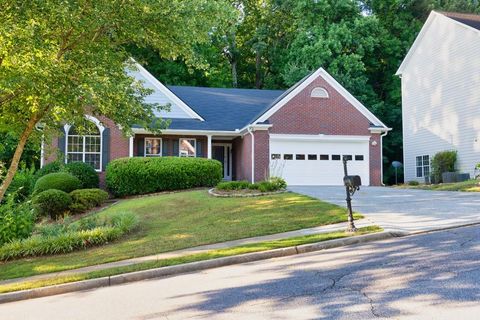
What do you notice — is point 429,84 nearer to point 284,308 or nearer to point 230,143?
point 230,143

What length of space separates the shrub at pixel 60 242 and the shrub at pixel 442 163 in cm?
1821

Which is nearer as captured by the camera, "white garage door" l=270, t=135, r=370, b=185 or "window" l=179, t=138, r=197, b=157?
"white garage door" l=270, t=135, r=370, b=185

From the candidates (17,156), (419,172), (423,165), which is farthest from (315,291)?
(419,172)

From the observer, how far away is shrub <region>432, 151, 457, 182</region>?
2303 cm

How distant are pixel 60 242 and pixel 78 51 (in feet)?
14.1

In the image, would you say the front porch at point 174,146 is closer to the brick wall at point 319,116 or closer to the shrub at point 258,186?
the brick wall at point 319,116

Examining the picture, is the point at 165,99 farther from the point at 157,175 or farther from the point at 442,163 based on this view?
the point at 442,163

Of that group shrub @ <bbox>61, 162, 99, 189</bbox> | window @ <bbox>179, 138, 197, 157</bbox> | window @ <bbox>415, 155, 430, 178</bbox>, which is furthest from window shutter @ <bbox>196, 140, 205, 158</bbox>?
window @ <bbox>415, 155, 430, 178</bbox>

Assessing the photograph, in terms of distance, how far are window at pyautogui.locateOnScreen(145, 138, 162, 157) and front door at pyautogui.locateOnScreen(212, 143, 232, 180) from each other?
3.63 m

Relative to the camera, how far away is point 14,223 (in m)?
10.9

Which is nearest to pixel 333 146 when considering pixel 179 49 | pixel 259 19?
pixel 179 49

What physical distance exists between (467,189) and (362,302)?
45.7 feet

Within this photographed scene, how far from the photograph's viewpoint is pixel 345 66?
31406 millimetres

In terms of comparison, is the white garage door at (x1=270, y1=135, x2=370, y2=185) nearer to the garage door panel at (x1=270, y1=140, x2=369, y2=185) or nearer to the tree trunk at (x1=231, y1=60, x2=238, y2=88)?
the garage door panel at (x1=270, y1=140, x2=369, y2=185)
